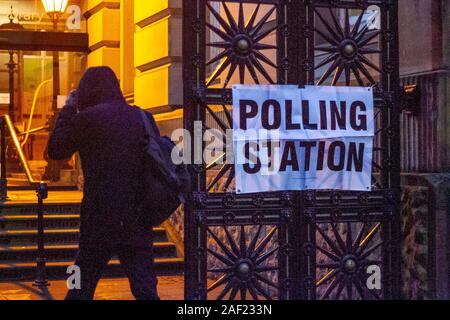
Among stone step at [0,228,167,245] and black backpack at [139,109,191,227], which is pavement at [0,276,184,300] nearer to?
Answer: stone step at [0,228,167,245]

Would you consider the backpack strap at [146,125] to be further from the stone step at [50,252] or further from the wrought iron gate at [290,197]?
the stone step at [50,252]

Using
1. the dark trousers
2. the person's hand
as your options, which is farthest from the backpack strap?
the dark trousers

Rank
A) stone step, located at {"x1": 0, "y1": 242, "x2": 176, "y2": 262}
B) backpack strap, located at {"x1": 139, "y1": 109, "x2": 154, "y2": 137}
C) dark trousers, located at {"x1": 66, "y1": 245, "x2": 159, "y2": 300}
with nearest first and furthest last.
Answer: dark trousers, located at {"x1": 66, "y1": 245, "x2": 159, "y2": 300} → backpack strap, located at {"x1": 139, "y1": 109, "x2": 154, "y2": 137} → stone step, located at {"x1": 0, "y1": 242, "x2": 176, "y2": 262}

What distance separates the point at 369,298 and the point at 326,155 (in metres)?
1.35

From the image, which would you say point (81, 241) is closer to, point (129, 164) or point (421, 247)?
point (129, 164)

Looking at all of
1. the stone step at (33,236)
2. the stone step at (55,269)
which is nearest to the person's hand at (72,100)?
the stone step at (55,269)

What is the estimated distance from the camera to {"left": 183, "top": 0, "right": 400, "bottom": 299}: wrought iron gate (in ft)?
23.2

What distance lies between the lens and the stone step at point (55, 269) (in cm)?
1012

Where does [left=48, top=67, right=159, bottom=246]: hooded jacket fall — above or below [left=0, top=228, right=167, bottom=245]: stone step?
above

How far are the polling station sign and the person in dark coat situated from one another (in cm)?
Result: 116

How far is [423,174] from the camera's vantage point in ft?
25.2
